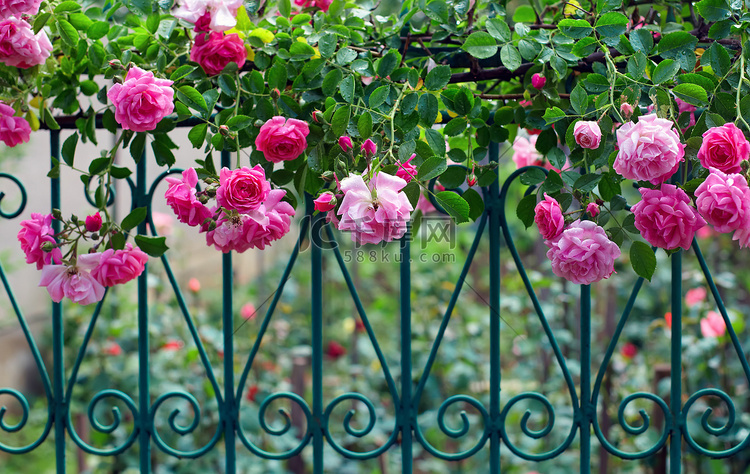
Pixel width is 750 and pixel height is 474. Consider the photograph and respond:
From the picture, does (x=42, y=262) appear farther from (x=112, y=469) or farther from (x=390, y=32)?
(x=112, y=469)

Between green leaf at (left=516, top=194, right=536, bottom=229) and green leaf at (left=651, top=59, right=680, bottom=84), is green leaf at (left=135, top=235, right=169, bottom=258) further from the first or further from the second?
green leaf at (left=651, top=59, right=680, bottom=84)

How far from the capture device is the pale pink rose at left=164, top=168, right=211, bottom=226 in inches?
35.6

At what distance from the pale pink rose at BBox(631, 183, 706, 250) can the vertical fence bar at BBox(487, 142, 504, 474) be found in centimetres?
27

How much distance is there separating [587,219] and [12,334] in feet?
9.49

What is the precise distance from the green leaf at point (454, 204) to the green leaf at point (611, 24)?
0.33m

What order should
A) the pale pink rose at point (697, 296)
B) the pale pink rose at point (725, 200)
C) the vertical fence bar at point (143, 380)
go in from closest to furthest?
the pale pink rose at point (725, 200) < the vertical fence bar at point (143, 380) < the pale pink rose at point (697, 296)

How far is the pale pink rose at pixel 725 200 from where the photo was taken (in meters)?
0.79

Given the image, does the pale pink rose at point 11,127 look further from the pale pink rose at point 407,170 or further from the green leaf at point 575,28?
the green leaf at point 575,28

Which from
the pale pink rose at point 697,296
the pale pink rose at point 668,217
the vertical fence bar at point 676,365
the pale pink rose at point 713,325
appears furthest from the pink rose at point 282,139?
the pale pink rose at point 697,296

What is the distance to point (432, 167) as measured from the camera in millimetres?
870

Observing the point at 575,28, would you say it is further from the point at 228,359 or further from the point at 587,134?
the point at 228,359

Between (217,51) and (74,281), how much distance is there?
1.37 feet

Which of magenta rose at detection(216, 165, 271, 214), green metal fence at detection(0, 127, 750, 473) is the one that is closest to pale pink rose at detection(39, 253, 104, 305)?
green metal fence at detection(0, 127, 750, 473)

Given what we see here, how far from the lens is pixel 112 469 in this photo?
2078mm
